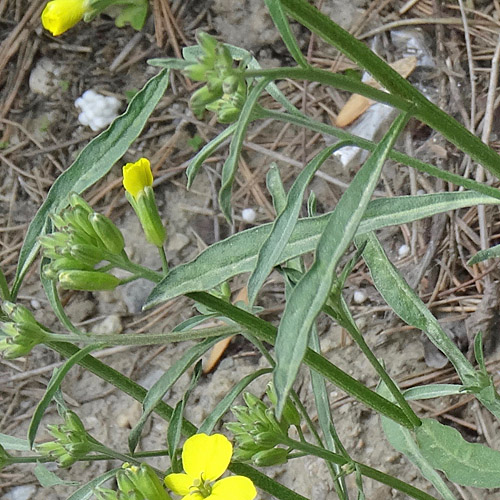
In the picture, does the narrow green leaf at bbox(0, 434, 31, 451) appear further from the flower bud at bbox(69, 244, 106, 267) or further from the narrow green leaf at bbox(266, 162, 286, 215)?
the narrow green leaf at bbox(266, 162, 286, 215)

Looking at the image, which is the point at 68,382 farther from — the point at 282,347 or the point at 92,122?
the point at 282,347

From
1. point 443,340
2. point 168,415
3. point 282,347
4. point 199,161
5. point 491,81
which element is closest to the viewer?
point 282,347

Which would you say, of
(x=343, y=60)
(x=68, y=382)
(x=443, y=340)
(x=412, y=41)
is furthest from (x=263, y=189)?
(x=443, y=340)

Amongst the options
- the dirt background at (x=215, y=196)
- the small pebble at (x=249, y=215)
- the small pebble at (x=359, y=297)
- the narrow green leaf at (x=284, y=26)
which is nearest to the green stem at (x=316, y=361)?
the narrow green leaf at (x=284, y=26)

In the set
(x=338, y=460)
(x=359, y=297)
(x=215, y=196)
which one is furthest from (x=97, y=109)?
(x=338, y=460)

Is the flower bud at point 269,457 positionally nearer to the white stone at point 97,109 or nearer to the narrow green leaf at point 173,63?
the narrow green leaf at point 173,63

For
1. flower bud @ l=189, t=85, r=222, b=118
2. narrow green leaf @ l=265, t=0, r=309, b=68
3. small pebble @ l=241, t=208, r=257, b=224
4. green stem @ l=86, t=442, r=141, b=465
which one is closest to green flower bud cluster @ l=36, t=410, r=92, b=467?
green stem @ l=86, t=442, r=141, b=465
